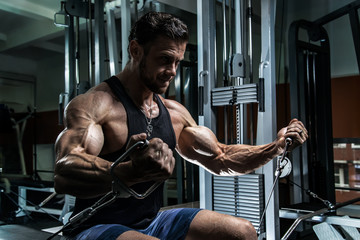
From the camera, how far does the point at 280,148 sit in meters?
1.69

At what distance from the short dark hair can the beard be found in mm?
90

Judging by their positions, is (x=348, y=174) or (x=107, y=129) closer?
(x=107, y=129)

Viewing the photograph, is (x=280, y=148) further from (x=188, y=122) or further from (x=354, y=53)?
(x=354, y=53)

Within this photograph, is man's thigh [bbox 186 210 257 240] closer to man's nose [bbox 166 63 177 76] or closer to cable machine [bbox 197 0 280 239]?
man's nose [bbox 166 63 177 76]

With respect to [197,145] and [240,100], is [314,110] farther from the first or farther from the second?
[197,145]

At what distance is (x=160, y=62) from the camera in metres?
1.56

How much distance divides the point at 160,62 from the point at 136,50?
14cm

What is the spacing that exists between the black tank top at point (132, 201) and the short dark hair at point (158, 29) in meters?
0.23

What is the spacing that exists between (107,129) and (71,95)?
2.70 metres

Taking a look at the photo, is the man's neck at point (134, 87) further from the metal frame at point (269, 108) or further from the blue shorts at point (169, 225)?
the metal frame at point (269, 108)

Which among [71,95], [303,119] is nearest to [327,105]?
[303,119]

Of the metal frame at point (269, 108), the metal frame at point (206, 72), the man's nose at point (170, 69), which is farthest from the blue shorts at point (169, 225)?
the metal frame at point (206, 72)

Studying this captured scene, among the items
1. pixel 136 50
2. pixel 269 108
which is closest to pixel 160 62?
pixel 136 50

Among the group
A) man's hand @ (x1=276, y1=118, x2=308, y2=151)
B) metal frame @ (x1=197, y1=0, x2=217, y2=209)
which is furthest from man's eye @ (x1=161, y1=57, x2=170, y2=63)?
metal frame @ (x1=197, y1=0, x2=217, y2=209)
